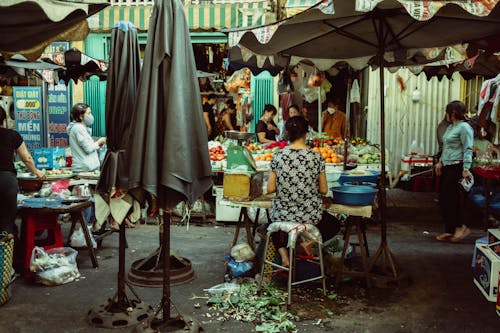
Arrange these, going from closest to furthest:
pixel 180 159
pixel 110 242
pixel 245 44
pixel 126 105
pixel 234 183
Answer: pixel 180 159 → pixel 126 105 → pixel 234 183 → pixel 245 44 → pixel 110 242

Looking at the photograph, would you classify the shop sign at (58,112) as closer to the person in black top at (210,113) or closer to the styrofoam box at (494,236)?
the person in black top at (210,113)

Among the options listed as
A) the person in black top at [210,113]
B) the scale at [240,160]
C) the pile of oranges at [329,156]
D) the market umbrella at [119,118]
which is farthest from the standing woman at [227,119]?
the market umbrella at [119,118]

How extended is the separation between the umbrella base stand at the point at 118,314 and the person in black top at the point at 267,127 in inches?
260

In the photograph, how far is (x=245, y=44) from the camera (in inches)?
263

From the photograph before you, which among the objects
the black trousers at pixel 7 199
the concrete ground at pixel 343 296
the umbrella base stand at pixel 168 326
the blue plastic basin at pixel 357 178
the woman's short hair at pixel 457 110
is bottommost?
the concrete ground at pixel 343 296

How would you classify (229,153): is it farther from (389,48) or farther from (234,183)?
(389,48)

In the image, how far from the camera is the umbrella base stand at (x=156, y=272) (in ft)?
19.7

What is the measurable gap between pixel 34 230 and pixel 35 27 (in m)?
2.61

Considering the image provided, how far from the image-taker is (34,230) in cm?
650

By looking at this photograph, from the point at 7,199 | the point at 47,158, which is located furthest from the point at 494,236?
the point at 47,158

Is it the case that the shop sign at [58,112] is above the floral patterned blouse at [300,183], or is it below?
above

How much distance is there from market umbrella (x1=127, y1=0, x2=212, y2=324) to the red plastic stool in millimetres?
2972

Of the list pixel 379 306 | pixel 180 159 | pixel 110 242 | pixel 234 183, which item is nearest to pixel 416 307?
pixel 379 306

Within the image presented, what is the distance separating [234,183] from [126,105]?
6.35 feet
